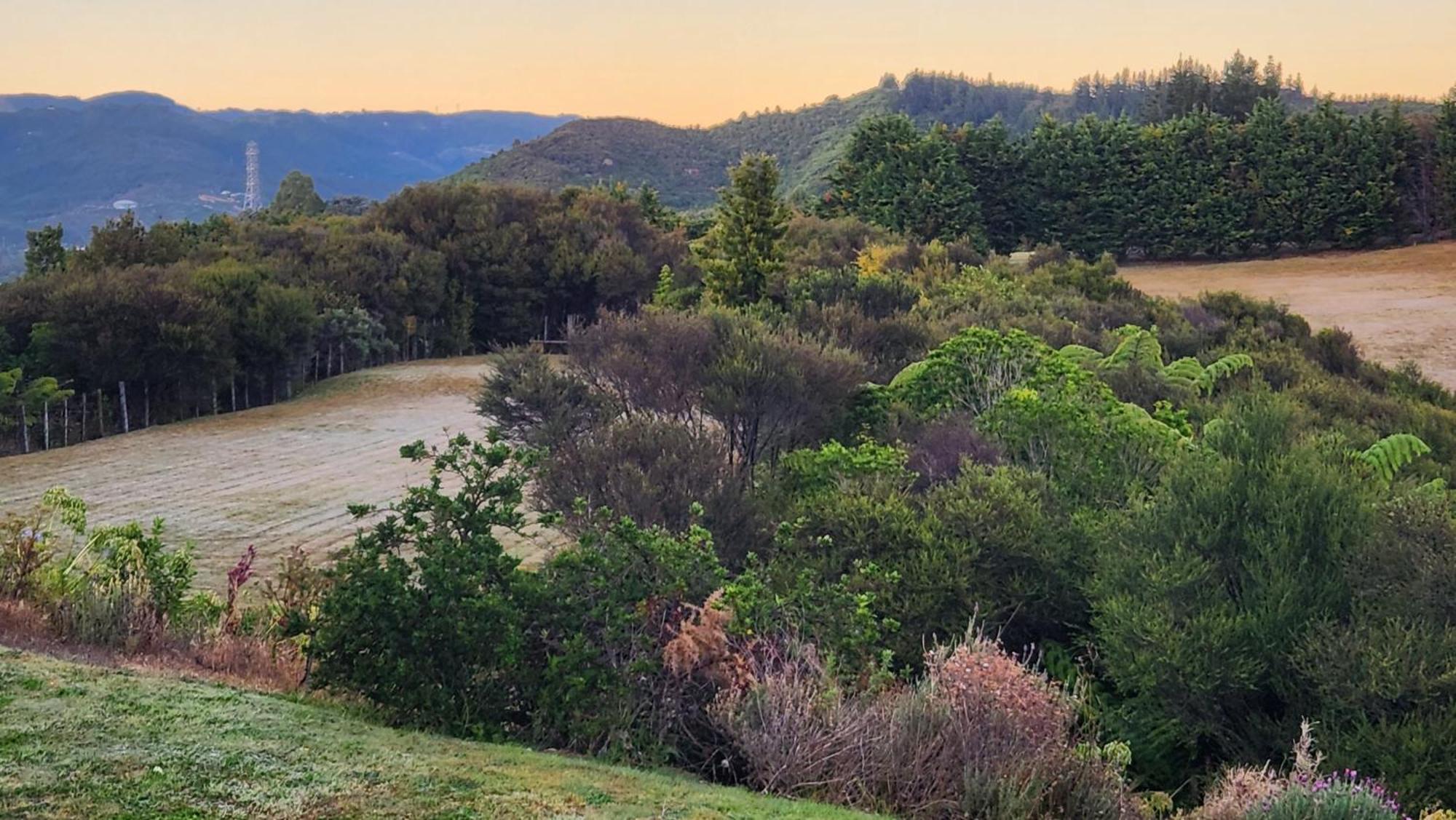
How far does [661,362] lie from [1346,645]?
8090 mm

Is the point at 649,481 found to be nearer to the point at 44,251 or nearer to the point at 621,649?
the point at 621,649

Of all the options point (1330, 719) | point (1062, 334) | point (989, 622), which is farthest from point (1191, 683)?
point (1062, 334)

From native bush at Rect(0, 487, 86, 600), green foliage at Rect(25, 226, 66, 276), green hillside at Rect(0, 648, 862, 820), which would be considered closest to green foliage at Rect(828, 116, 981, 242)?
green foliage at Rect(25, 226, 66, 276)

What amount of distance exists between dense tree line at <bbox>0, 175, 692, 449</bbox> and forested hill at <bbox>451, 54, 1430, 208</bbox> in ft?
88.6

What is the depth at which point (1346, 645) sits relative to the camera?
6.02 metres

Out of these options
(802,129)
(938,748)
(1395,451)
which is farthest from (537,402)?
(802,129)

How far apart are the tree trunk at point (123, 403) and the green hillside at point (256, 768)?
1825 cm

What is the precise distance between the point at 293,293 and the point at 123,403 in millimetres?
5160

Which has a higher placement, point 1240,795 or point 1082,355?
point 1082,355

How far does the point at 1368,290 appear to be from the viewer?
116 ft

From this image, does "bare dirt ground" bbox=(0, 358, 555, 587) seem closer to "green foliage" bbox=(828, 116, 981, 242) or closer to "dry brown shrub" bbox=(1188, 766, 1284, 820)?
"dry brown shrub" bbox=(1188, 766, 1284, 820)

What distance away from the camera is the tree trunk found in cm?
2170

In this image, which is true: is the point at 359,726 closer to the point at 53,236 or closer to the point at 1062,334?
the point at 1062,334

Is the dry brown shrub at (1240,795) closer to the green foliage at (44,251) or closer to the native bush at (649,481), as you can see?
the native bush at (649,481)
